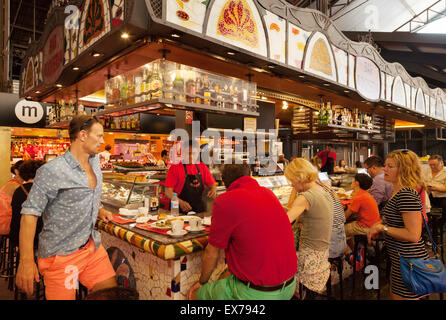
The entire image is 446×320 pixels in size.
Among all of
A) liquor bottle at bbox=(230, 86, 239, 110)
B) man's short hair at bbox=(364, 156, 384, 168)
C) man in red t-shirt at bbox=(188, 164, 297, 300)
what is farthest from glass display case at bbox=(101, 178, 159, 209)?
man's short hair at bbox=(364, 156, 384, 168)

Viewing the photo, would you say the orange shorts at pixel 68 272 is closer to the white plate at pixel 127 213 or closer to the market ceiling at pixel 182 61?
the white plate at pixel 127 213

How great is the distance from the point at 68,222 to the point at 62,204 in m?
0.13

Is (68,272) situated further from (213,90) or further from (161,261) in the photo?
(213,90)

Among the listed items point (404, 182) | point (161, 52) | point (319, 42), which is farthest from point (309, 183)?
point (319, 42)

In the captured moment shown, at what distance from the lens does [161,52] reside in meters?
3.16

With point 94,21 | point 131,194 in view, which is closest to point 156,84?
point 94,21

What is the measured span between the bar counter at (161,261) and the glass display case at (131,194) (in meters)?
0.51

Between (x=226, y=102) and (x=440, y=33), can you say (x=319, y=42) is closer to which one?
(x=226, y=102)

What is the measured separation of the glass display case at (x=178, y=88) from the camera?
9.80ft

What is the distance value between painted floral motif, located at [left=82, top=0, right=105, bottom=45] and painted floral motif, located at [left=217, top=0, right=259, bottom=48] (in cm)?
124

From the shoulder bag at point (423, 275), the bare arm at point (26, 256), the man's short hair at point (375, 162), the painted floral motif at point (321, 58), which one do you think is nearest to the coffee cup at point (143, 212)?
the bare arm at point (26, 256)

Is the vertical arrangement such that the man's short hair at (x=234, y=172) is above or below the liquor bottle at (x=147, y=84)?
below

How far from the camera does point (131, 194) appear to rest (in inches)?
126

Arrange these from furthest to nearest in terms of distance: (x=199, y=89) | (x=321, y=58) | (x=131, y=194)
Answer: (x=321, y=58)
(x=199, y=89)
(x=131, y=194)
